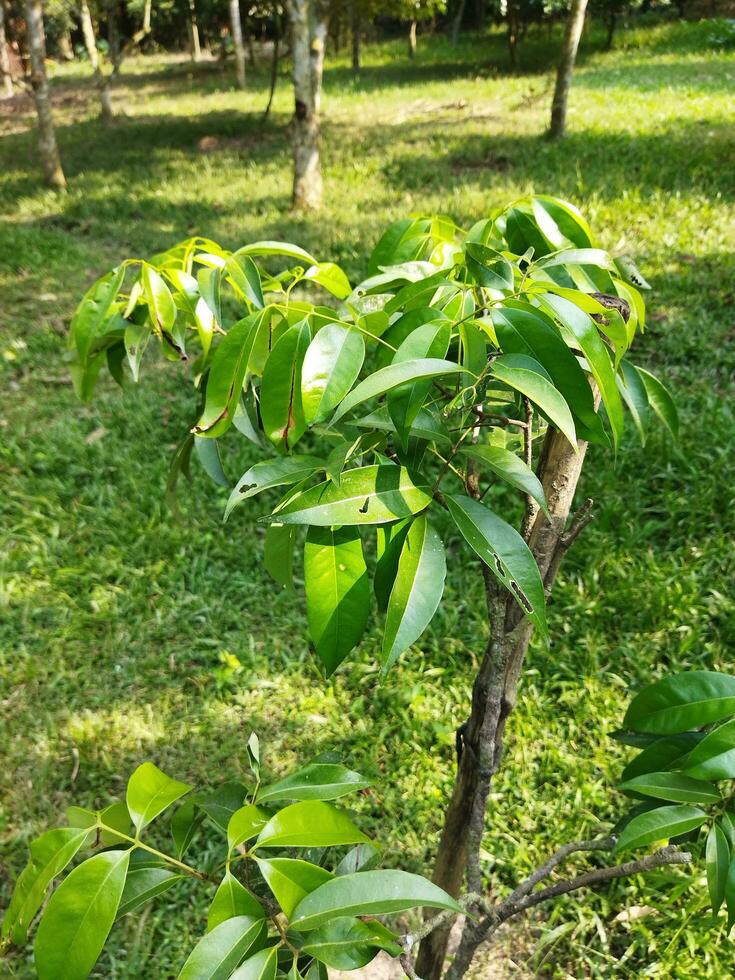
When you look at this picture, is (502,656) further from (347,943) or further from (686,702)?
(347,943)

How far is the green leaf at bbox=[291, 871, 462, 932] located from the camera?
0.70 metres

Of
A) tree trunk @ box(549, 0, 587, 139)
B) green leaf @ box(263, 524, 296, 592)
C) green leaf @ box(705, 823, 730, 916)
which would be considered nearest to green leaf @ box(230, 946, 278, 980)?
green leaf @ box(263, 524, 296, 592)

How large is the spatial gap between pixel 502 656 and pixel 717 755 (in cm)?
25

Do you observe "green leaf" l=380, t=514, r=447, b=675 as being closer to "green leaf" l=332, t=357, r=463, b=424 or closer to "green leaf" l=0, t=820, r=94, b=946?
"green leaf" l=332, t=357, r=463, b=424

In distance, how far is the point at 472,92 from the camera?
11.0 metres

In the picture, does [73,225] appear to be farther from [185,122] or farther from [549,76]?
[549,76]

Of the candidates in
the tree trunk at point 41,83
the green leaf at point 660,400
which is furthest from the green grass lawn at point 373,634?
the tree trunk at point 41,83

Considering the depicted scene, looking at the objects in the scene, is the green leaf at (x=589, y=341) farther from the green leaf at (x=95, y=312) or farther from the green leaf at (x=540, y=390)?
the green leaf at (x=95, y=312)

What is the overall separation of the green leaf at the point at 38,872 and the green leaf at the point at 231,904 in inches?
5.9

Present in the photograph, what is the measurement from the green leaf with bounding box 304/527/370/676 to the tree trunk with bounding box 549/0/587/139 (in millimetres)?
7421

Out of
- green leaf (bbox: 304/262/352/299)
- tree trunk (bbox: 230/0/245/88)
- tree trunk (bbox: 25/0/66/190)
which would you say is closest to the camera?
green leaf (bbox: 304/262/352/299)

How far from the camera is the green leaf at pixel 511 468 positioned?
2.13 ft

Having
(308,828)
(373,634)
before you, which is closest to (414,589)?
(308,828)

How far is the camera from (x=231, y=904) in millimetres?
743
